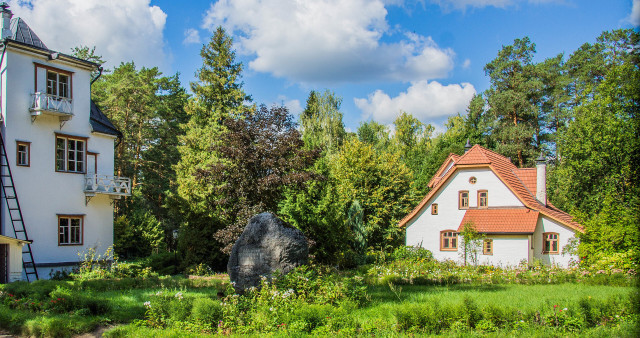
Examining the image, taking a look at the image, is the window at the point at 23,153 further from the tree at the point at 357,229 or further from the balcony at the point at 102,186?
the tree at the point at 357,229

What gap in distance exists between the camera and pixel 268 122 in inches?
832

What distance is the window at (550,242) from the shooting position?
27422mm

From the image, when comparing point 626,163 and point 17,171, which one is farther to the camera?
point 626,163

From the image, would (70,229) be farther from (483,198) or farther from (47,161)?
(483,198)

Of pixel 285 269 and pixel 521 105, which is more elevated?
pixel 521 105

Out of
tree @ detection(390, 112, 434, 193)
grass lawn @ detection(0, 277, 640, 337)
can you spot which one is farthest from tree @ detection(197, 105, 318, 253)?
tree @ detection(390, 112, 434, 193)

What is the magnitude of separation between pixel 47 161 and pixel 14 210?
2.64m

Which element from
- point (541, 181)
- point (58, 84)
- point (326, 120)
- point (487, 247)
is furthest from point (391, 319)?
point (326, 120)

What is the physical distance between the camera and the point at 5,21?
22.4 metres

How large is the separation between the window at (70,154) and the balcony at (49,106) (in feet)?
4.23

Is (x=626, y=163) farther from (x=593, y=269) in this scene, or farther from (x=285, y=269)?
(x=285, y=269)

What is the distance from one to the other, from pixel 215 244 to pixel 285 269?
489 inches

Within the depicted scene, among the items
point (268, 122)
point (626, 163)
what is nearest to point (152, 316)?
point (268, 122)

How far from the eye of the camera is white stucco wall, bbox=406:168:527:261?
2956 centimetres
